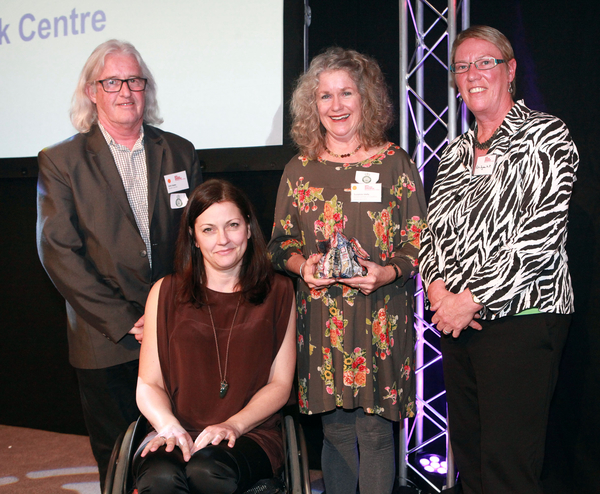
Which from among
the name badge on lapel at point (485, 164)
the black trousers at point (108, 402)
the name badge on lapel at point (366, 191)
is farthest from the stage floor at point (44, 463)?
the name badge on lapel at point (485, 164)

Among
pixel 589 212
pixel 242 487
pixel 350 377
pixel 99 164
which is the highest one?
pixel 99 164

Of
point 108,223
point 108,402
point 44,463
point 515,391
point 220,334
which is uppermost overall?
point 108,223

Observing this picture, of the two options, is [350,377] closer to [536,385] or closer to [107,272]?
[536,385]

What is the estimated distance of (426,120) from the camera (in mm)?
2902

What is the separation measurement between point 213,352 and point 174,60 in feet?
6.08

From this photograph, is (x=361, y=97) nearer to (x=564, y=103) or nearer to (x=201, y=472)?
(x=564, y=103)

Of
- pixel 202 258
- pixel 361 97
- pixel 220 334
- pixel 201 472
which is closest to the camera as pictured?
pixel 201 472

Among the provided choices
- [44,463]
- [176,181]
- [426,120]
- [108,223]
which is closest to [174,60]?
[176,181]

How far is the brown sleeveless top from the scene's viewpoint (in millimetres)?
1900

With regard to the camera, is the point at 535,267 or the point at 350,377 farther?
the point at 350,377

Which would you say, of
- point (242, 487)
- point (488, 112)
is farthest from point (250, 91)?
point (242, 487)

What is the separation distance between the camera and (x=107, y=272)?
7.49 ft

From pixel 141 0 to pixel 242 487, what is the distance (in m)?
2.71

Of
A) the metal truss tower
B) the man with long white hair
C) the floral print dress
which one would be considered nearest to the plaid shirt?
the man with long white hair
